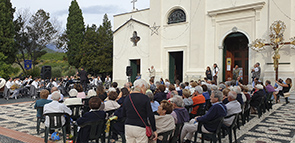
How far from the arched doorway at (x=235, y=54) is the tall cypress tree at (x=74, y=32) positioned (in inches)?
863

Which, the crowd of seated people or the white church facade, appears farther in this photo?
the white church facade

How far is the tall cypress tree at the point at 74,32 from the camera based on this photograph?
31109mm

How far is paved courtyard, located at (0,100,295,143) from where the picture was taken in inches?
209

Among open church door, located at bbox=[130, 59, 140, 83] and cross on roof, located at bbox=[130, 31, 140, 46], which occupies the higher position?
cross on roof, located at bbox=[130, 31, 140, 46]

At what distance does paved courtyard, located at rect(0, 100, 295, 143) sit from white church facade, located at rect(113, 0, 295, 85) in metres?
5.79

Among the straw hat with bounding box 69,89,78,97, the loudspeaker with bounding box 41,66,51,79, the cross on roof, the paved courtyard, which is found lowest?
the paved courtyard

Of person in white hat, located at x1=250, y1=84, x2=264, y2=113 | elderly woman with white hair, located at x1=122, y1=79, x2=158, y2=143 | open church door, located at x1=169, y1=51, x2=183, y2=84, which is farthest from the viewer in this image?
A: open church door, located at x1=169, y1=51, x2=183, y2=84

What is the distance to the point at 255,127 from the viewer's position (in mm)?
6395

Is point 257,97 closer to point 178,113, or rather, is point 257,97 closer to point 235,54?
point 178,113

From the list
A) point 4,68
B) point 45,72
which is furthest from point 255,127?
point 4,68

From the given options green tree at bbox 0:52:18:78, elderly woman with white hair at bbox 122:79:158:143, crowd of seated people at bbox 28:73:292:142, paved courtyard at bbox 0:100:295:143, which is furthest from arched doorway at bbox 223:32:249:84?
green tree at bbox 0:52:18:78

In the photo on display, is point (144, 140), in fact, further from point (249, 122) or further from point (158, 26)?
point (158, 26)

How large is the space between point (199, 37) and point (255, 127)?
33.9ft

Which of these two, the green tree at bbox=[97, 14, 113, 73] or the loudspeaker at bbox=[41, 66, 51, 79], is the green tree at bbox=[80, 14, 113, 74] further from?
the loudspeaker at bbox=[41, 66, 51, 79]
